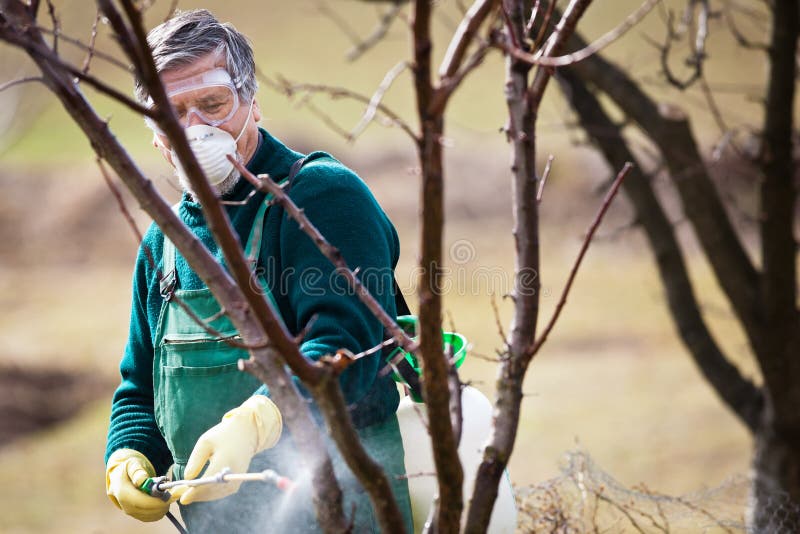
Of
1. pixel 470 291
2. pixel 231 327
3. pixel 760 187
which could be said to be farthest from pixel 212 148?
pixel 470 291

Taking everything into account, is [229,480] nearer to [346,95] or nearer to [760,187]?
[346,95]

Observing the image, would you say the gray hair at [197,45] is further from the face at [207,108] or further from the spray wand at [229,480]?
the spray wand at [229,480]

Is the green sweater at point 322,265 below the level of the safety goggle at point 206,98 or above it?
below

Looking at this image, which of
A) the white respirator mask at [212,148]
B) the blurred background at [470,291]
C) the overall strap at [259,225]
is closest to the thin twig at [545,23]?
the overall strap at [259,225]

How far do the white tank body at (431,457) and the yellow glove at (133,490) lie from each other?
1.40ft

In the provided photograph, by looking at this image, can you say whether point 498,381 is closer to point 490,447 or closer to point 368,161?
point 490,447

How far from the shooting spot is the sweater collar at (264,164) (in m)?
1.76

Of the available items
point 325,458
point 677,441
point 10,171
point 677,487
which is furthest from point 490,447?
point 10,171

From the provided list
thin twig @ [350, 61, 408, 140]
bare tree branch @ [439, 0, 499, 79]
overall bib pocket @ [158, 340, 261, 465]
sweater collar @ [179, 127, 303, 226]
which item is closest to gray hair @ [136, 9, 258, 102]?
sweater collar @ [179, 127, 303, 226]

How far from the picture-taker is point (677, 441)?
22.7 ft

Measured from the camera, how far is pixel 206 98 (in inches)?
71.2

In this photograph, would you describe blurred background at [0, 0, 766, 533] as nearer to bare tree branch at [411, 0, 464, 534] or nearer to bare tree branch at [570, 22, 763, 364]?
bare tree branch at [570, 22, 763, 364]

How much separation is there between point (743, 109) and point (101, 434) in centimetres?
908

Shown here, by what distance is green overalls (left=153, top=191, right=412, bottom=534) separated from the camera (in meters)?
1.54
